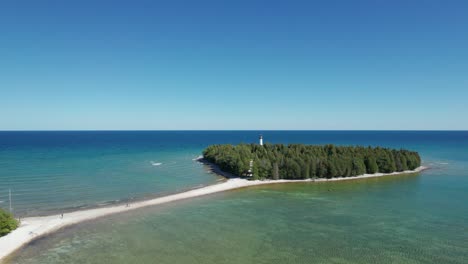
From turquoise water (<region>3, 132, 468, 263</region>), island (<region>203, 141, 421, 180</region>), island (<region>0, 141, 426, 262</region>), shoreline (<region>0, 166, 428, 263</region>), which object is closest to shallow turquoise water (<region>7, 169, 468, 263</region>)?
turquoise water (<region>3, 132, 468, 263</region>)

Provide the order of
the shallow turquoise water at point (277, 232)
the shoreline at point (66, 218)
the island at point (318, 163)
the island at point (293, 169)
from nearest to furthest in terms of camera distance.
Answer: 1. the shallow turquoise water at point (277, 232)
2. the shoreline at point (66, 218)
3. the island at point (293, 169)
4. the island at point (318, 163)

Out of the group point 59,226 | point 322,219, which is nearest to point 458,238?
→ point 322,219

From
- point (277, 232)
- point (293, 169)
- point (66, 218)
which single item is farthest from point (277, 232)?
point (293, 169)

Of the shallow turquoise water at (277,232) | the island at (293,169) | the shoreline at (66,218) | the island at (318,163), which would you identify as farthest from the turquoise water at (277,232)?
the island at (318,163)

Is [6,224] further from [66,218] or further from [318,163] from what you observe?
[318,163]

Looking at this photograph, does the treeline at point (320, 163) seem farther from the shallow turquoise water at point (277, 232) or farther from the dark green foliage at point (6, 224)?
the dark green foliage at point (6, 224)

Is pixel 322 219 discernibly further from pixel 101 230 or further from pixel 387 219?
pixel 101 230

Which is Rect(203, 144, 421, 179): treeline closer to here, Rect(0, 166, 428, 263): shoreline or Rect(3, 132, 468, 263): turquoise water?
Rect(0, 166, 428, 263): shoreline
